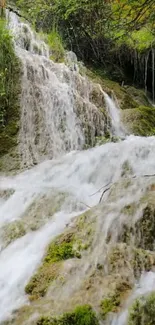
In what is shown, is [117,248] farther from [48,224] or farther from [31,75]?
[31,75]

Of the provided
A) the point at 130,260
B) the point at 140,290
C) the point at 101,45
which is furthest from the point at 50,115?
the point at 101,45

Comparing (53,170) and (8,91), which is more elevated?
(8,91)

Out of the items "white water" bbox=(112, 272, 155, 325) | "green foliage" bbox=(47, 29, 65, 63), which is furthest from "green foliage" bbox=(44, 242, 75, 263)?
"green foliage" bbox=(47, 29, 65, 63)

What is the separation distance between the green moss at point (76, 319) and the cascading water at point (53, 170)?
0.59 feet

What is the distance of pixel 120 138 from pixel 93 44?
5893mm

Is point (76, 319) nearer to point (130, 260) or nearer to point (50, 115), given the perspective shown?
point (130, 260)

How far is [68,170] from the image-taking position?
22.1ft

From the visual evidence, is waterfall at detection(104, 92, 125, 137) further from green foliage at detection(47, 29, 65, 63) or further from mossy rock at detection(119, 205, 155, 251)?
mossy rock at detection(119, 205, 155, 251)

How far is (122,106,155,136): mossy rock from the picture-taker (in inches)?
356

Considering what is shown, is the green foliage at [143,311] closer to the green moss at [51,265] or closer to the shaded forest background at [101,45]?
the green moss at [51,265]

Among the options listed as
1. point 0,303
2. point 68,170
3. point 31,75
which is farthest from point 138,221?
point 31,75

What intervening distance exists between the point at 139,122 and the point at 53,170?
312 centimetres

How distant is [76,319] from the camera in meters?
3.01

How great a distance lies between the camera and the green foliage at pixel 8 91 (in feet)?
25.8
